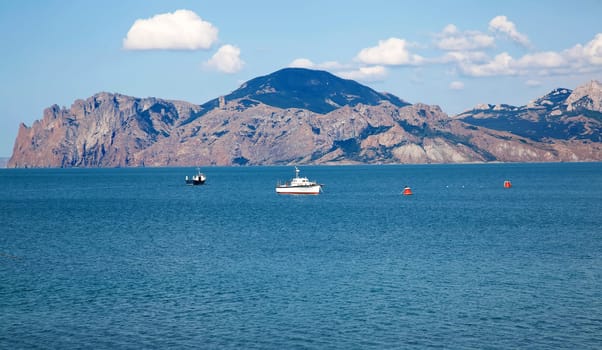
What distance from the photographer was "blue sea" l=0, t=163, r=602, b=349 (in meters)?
48.4

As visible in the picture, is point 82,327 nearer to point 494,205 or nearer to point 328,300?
point 328,300

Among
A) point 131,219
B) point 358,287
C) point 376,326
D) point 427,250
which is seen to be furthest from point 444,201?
point 376,326

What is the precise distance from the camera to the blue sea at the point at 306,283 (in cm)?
4838

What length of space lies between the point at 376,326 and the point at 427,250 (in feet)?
116

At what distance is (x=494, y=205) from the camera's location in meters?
154

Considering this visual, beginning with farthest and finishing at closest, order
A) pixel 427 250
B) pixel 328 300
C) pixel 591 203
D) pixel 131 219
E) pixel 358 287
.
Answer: pixel 591 203, pixel 131 219, pixel 427 250, pixel 358 287, pixel 328 300

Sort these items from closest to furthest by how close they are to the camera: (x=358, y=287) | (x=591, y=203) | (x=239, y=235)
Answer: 1. (x=358, y=287)
2. (x=239, y=235)
3. (x=591, y=203)

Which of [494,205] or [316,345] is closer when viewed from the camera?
[316,345]

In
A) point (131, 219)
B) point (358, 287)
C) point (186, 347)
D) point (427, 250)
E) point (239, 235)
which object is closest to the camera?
point (186, 347)

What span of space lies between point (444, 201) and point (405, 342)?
127 meters

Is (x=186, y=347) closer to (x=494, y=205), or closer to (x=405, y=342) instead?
(x=405, y=342)

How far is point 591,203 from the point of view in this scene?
152500mm

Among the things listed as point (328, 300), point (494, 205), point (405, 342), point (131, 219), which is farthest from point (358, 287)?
point (494, 205)

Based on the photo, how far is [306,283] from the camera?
65.1 m
